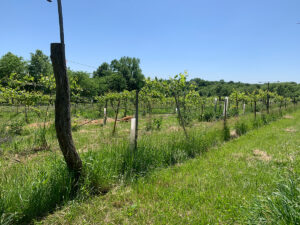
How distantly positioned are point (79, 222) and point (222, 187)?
7.55 feet

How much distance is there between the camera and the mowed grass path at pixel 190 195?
2.21 m

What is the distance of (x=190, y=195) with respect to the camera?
2.72 metres

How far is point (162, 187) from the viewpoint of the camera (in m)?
2.98

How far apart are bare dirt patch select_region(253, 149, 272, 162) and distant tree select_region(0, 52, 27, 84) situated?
41180 millimetres

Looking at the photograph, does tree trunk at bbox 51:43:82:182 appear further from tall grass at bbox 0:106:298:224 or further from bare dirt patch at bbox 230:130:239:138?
bare dirt patch at bbox 230:130:239:138

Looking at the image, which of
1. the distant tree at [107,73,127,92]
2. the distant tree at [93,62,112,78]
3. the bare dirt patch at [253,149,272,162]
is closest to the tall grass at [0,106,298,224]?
the bare dirt patch at [253,149,272,162]

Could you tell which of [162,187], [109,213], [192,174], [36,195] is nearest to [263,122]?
[192,174]

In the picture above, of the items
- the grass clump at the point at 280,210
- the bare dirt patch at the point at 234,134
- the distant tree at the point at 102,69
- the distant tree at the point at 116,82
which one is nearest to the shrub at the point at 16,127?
the grass clump at the point at 280,210

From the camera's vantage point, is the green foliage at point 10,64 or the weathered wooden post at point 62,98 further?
the green foliage at point 10,64

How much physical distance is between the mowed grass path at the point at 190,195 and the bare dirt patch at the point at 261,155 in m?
0.06

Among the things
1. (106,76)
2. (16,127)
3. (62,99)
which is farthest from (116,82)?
(62,99)

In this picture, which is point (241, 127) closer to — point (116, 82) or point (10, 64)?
point (10, 64)

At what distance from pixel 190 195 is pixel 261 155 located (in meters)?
3.10

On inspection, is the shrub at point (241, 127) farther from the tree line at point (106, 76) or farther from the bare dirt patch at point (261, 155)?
the tree line at point (106, 76)
